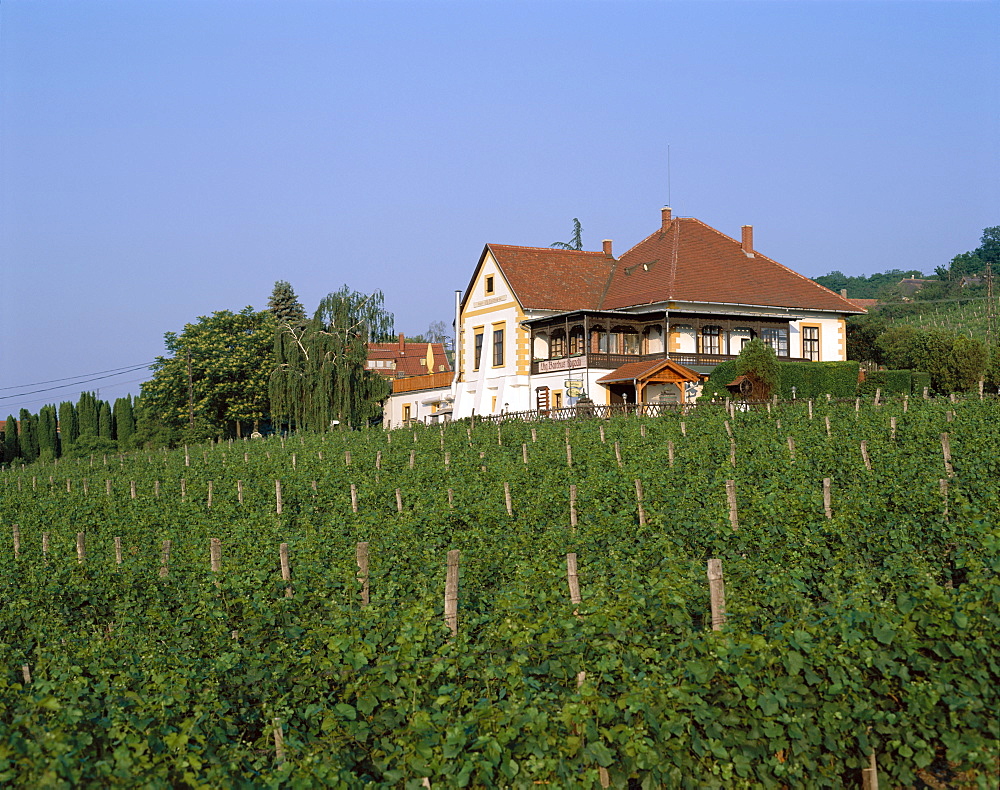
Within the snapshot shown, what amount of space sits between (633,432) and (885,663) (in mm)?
17896

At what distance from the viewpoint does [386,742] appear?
615 cm

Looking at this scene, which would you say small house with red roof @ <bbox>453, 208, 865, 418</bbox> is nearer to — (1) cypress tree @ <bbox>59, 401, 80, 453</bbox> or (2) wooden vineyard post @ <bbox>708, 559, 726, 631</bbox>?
(2) wooden vineyard post @ <bbox>708, 559, 726, 631</bbox>

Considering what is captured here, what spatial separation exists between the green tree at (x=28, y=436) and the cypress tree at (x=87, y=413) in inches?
126

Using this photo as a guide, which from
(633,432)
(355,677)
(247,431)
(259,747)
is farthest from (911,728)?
(247,431)

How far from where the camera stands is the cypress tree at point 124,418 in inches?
2472

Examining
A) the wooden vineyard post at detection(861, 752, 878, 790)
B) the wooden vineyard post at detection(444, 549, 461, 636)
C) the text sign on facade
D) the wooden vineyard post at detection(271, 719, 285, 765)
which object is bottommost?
the wooden vineyard post at detection(861, 752, 878, 790)

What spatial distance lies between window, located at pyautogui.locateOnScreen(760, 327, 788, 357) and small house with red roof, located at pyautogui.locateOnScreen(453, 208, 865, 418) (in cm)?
4

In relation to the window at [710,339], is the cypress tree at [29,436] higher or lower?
lower

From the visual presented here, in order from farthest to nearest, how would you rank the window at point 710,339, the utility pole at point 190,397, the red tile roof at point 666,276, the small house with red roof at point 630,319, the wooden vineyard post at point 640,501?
1. the utility pole at point 190,397
2. the red tile roof at point 666,276
3. the window at point 710,339
4. the small house with red roof at point 630,319
5. the wooden vineyard post at point 640,501

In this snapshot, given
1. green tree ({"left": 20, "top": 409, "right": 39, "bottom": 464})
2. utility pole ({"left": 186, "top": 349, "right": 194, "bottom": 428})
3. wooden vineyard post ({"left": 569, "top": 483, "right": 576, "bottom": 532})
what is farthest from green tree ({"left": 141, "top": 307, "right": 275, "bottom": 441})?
wooden vineyard post ({"left": 569, "top": 483, "right": 576, "bottom": 532})

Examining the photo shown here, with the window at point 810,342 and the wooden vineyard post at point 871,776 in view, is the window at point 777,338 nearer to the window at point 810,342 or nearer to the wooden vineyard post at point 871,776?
the window at point 810,342

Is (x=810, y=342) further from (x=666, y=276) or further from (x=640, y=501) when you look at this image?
(x=640, y=501)

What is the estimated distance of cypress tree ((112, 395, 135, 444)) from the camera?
6278 cm

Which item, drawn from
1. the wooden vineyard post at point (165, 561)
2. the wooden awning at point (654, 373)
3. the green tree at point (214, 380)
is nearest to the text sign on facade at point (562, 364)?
the wooden awning at point (654, 373)
